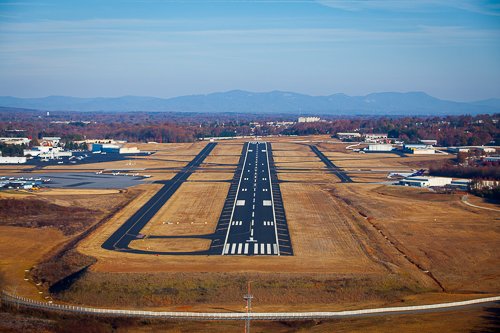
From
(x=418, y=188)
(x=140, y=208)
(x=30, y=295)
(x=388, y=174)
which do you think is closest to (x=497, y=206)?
(x=418, y=188)

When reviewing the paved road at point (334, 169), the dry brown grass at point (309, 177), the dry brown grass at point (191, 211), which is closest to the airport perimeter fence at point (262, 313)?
the dry brown grass at point (191, 211)

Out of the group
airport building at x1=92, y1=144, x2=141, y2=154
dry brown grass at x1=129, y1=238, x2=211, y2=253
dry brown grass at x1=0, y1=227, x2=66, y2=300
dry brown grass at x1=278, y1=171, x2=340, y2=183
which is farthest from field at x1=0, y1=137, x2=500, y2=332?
airport building at x1=92, y1=144, x2=141, y2=154

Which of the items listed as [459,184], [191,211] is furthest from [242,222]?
[459,184]

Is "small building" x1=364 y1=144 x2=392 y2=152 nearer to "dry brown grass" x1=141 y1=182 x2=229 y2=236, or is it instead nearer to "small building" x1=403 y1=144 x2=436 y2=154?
"small building" x1=403 y1=144 x2=436 y2=154

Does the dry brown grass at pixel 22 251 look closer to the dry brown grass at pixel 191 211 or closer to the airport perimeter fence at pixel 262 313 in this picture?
the airport perimeter fence at pixel 262 313

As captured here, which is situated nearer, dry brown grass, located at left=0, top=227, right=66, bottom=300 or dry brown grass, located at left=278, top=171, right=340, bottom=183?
dry brown grass, located at left=0, top=227, right=66, bottom=300
